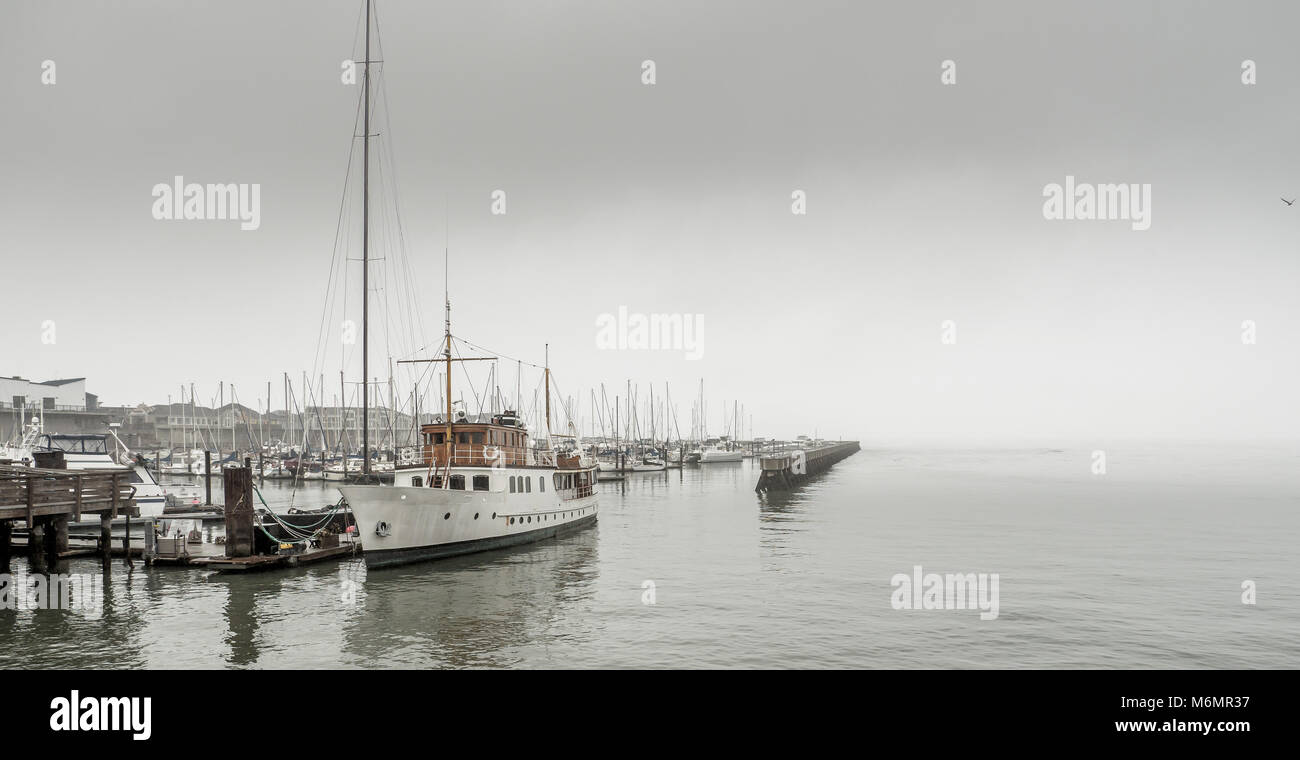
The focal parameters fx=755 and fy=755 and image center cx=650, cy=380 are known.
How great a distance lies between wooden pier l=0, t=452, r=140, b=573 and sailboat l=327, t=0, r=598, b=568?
8063 mm

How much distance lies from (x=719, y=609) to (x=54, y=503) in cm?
2249

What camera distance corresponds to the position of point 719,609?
24453 millimetres

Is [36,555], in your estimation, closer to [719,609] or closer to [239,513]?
[239,513]

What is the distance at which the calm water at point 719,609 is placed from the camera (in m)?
19.0

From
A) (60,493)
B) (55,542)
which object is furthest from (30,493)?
(55,542)

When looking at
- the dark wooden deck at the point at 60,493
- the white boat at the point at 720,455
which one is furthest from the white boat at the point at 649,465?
the dark wooden deck at the point at 60,493

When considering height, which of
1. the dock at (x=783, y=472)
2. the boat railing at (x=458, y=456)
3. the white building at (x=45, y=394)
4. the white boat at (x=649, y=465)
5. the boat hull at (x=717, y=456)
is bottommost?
the boat hull at (x=717, y=456)

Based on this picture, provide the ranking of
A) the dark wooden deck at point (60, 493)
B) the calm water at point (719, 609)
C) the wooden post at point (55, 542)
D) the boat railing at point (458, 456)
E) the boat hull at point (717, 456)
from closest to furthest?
the calm water at point (719, 609) → the dark wooden deck at point (60, 493) → the wooden post at point (55, 542) → the boat railing at point (458, 456) → the boat hull at point (717, 456)

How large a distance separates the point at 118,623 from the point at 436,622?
8716mm

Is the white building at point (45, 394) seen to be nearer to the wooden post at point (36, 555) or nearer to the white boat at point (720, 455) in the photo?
the wooden post at point (36, 555)

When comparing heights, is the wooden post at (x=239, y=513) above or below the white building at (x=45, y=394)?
below

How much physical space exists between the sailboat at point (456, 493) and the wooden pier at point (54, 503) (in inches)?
317
